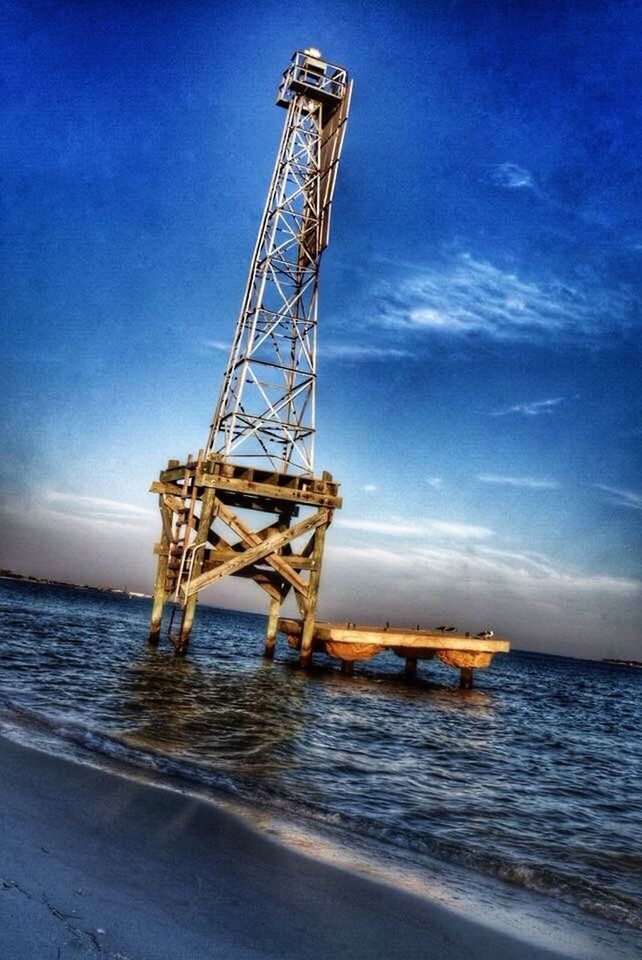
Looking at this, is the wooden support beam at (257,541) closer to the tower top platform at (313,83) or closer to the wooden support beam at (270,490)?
the wooden support beam at (270,490)

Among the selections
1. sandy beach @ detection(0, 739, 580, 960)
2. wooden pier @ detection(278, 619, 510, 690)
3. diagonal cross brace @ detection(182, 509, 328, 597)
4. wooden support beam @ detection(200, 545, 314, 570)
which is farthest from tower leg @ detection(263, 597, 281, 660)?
sandy beach @ detection(0, 739, 580, 960)

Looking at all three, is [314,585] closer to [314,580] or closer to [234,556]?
[314,580]

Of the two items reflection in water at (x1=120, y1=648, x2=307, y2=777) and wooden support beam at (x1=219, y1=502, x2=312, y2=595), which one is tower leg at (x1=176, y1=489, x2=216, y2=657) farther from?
reflection in water at (x1=120, y1=648, x2=307, y2=777)

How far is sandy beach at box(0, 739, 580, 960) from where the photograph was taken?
2861 millimetres

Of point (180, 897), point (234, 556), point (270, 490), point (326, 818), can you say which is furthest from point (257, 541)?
point (180, 897)

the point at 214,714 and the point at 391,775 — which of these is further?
the point at 214,714

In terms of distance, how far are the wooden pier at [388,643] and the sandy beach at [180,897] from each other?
14.3m

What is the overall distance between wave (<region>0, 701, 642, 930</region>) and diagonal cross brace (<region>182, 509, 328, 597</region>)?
348 inches

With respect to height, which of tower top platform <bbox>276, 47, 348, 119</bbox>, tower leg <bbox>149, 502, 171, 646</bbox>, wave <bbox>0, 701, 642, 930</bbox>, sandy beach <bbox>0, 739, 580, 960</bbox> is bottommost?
wave <bbox>0, 701, 642, 930</bbox>

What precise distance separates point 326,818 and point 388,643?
45.9ft

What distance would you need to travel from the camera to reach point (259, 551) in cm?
1738

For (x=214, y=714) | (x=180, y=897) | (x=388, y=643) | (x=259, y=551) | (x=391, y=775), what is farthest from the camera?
(x=388, y=643)

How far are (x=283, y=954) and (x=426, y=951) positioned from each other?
80 centimetres

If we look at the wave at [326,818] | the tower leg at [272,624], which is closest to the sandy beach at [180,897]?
the wave at [326,818]
